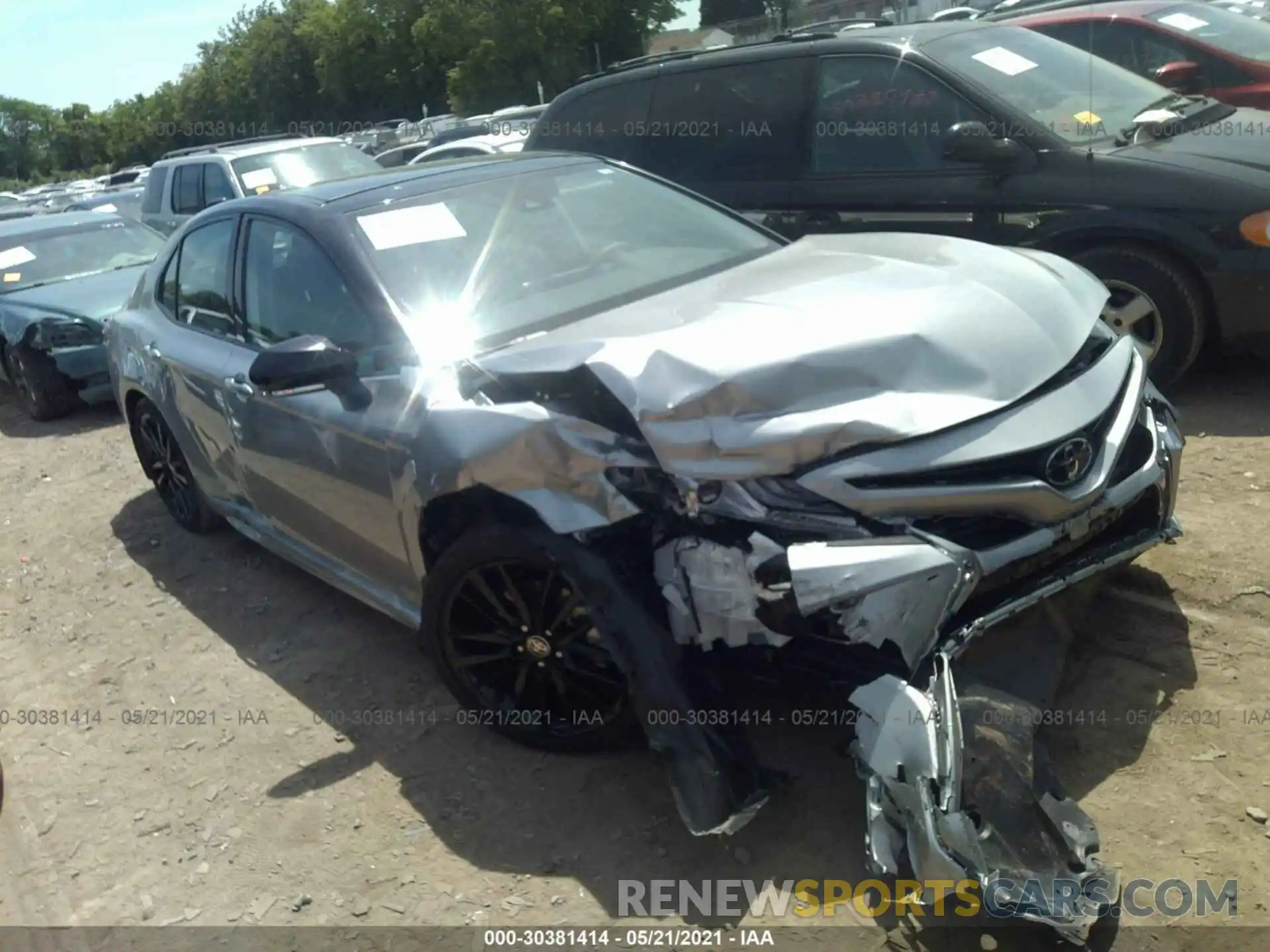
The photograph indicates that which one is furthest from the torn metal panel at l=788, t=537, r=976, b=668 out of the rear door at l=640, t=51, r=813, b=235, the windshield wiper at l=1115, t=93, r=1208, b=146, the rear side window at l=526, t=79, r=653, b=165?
the rear side window at l=526, t=79, r=653, b=165

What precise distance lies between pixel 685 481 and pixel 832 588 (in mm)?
457

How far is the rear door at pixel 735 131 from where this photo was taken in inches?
227

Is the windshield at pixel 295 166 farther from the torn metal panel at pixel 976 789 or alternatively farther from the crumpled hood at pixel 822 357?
the torn metal panel at pixel 976 789

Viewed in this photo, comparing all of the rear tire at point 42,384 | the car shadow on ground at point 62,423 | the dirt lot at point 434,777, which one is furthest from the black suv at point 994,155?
the rear tire at point 42,384

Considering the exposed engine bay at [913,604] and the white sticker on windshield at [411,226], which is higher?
the white sticker on windshield at [411,226]

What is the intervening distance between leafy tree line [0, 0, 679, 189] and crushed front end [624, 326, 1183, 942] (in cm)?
3457

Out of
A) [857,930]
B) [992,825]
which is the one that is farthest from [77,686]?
[992,825]

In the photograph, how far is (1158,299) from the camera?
16.0ft

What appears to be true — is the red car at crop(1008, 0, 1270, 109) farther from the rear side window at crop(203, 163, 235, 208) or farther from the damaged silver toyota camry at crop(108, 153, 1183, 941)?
the rear side window at crop(203, 163, 235, 208)

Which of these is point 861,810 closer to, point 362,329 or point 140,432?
point 362,329

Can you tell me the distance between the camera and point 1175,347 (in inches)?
193

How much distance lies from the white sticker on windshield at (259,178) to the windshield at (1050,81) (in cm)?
755

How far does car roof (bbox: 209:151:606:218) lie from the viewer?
386 centimetres

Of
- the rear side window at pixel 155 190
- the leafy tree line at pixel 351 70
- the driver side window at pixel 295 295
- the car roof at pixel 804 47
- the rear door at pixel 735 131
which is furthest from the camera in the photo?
the leafy tree line at pixel 351 70
